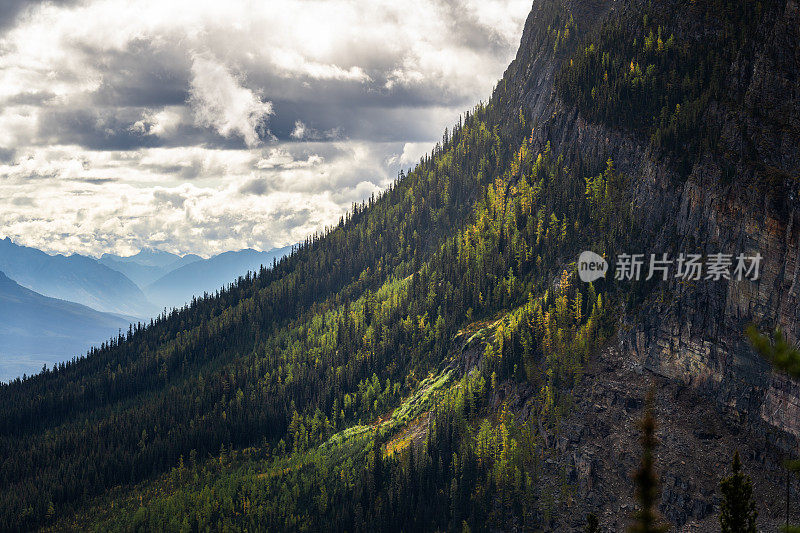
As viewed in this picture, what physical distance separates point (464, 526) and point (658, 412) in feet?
231

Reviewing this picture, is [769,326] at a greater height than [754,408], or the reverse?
[769,326]

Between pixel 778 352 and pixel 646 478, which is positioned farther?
pixel 646 478

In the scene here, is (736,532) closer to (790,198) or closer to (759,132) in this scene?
(790,198)

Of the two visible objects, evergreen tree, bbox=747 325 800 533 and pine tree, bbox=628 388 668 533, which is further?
pine tree, bbox=628 388 668 533

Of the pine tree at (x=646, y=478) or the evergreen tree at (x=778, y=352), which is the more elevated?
the evergreen tree at (x=778, y=352)

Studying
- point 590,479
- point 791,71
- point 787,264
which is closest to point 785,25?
point 791,71

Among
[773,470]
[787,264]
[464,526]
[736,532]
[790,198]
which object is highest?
[790,198]

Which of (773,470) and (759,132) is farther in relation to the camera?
(759,132)

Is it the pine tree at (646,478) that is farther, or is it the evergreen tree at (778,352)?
the pine tree at (646,478)

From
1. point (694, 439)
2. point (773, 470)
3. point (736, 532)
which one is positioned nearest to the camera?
point (736, 532)

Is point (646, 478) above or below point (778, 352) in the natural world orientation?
below

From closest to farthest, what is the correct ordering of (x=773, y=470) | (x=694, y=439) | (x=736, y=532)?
1. (x=736, y=532)
2. (x=773, y=470)
3. (x=694, y=439)

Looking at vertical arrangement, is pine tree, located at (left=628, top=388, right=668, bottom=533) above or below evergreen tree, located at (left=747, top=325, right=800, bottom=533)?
below

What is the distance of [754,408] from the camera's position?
182875 millimetres
